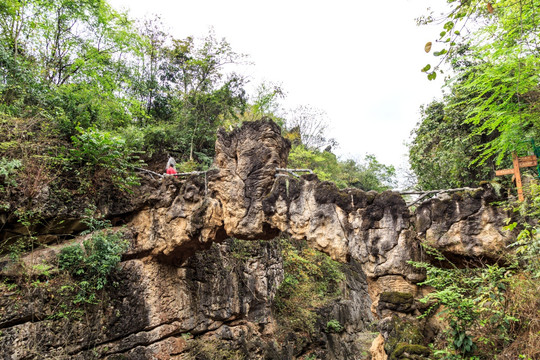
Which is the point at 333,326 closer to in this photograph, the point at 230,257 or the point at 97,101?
the point at 230,257

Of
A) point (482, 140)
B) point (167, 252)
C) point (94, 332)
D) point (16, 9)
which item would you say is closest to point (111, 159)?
point (167, 252)

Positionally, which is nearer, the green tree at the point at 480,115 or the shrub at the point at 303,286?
the green tree at the point at 480,115

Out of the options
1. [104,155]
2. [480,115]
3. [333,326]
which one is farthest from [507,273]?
[333,326]

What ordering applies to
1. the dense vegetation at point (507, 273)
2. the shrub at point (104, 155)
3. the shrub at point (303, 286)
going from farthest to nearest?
the shrub at point (303, 286), the shrub at point (104, 155), the dense vegetation at point (507, 273)

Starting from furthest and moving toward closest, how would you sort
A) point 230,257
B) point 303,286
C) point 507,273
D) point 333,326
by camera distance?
point 303,286, point 333,326, point 230,257, point 507,273

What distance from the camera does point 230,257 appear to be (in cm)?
1007

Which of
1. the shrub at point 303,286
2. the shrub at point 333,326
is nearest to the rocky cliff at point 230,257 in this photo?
the shrub at point 303,286

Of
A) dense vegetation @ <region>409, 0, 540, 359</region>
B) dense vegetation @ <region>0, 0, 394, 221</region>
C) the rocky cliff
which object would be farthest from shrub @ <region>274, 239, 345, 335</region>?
dense vegetation @ <region>409, 0, 540, 359</region>

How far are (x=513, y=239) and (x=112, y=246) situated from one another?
7746 millimetres

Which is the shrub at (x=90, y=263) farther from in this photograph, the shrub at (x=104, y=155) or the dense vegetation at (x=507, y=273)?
the dense vegetation at (x=507, y=273)

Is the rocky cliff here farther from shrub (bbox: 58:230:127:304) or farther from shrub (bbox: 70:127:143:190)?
shrub (bbox: 70:127:143:190)

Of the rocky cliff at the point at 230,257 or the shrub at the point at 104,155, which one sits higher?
the shrub at the point at 104,155

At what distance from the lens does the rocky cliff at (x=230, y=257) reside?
19.2ft

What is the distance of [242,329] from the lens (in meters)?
9.67
